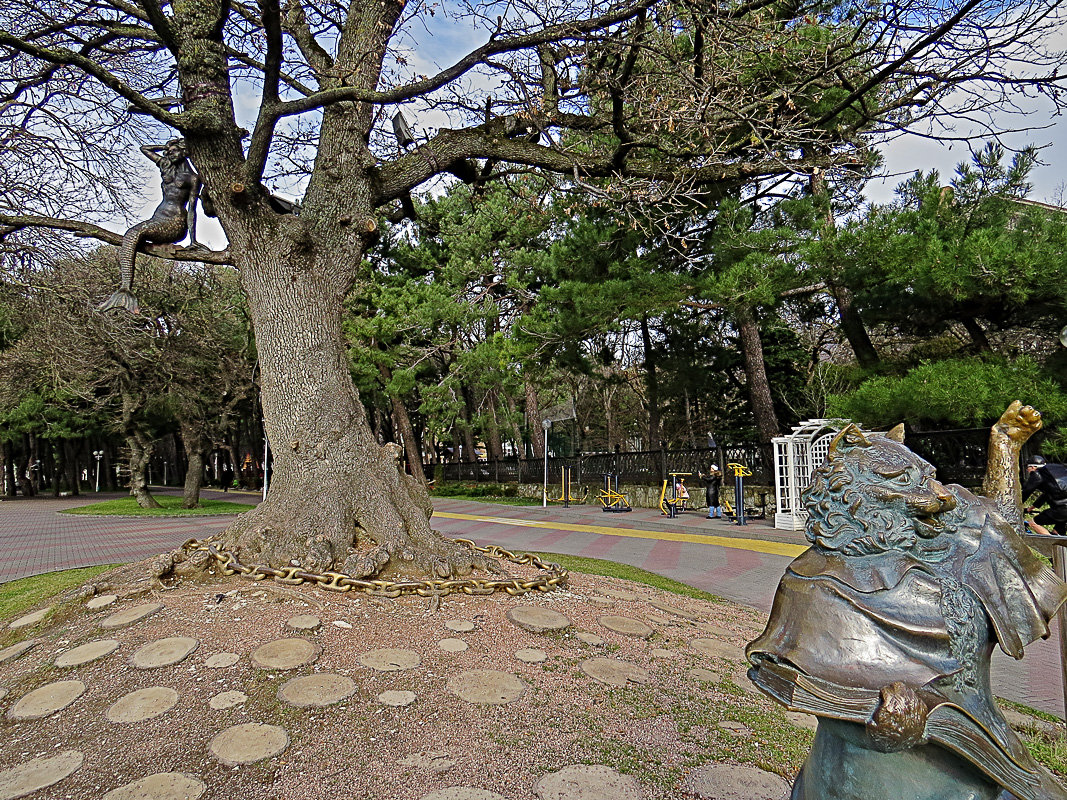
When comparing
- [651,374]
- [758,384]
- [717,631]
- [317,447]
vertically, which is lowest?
[717,631]

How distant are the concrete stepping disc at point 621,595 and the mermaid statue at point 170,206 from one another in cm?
522

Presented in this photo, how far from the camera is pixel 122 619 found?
4113mm

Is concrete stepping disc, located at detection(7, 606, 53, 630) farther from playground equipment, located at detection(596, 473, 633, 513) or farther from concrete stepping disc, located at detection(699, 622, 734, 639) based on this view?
playground equipment, located at detection(596, 473, 633, 513)

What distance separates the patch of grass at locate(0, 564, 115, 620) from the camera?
19.6 feet

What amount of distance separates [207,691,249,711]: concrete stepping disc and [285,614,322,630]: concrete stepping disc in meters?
0.70

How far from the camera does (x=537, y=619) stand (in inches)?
180

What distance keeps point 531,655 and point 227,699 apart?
5.93 ft

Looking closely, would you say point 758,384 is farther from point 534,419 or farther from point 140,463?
point 140,463

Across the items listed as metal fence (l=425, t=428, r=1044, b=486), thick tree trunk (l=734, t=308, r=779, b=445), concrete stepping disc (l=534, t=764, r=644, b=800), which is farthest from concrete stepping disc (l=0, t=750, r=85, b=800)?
thick tree trunk (l=734, t=308, r=779, b=445)

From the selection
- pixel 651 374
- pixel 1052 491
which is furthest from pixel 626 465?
pixel 1052 491

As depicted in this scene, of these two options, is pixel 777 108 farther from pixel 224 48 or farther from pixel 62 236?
pixel 62 236

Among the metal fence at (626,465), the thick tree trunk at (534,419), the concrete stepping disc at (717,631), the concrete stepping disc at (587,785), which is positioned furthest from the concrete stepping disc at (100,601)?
the thick tree trunk at (534,419)

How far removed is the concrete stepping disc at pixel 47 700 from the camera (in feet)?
10.4

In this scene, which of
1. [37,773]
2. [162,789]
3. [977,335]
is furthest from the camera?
[977,335]
